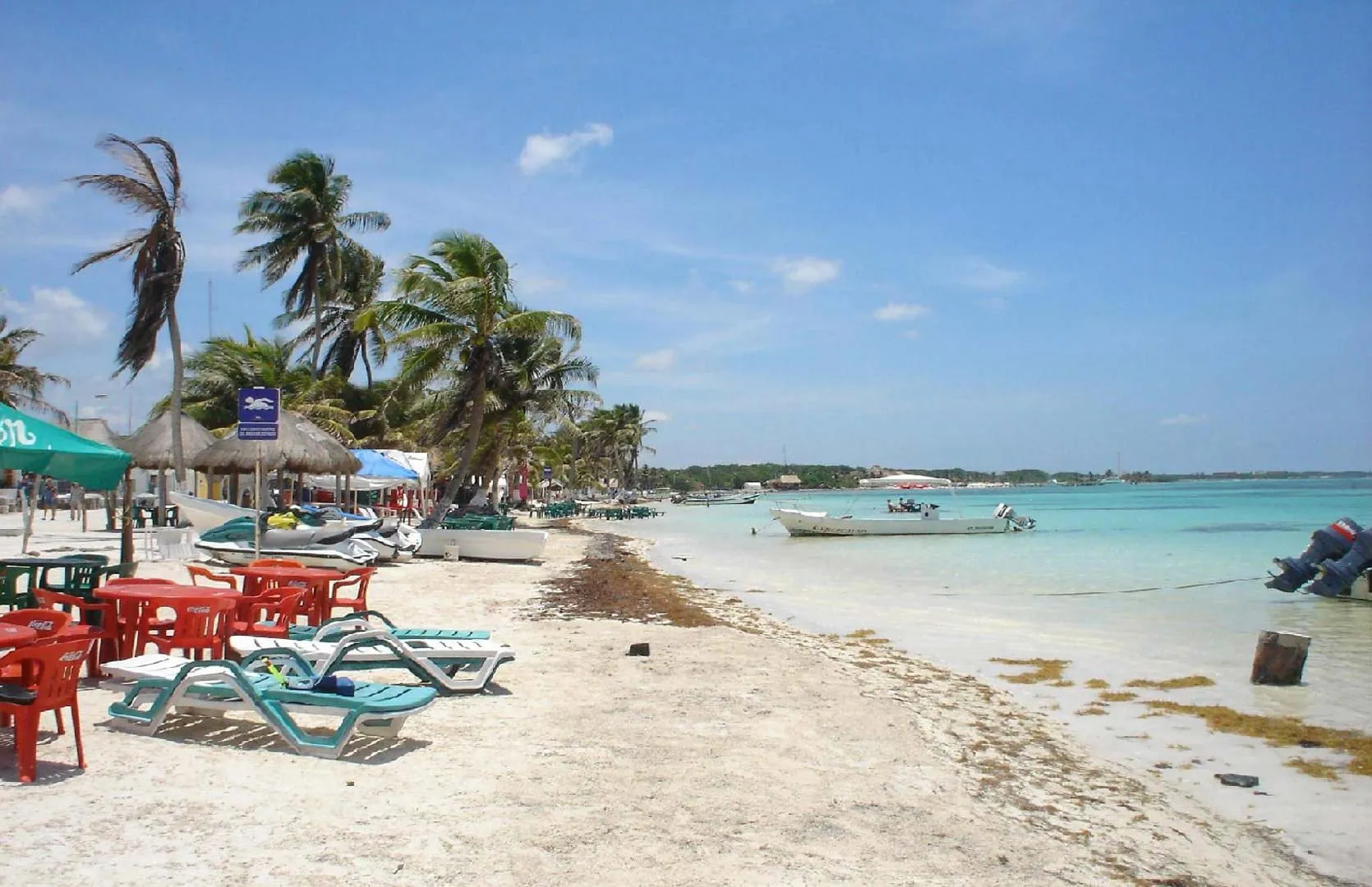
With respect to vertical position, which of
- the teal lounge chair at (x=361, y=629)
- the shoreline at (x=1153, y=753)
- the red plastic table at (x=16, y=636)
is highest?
the red plastic table at (x=16, y=636)

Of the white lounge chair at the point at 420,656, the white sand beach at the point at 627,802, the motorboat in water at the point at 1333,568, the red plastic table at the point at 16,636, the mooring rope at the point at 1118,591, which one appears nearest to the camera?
the white sand beach at the point at 627,802

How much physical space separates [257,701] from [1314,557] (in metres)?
21.7

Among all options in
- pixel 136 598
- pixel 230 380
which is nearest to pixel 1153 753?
pixel 136 598

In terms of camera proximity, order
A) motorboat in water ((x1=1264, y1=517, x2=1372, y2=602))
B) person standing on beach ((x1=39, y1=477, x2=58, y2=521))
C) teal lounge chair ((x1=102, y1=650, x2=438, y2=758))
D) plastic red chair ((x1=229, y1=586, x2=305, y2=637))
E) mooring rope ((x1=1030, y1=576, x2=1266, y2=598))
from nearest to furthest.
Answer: teal lounge chair ((x1=102, y1=650, x2=438, y2=758)) → plastic red chair ((x1=229, y1=586, x2=305, y2=637)) → mooring rope ((x1=1030, y1=576, x2=1266, y2=598)) → motorboat in water ((x1=1264, y1=517, x2=1372, y2=602)) → person standing on beach ((x1=39, y1=477, x2=58, y2=521))

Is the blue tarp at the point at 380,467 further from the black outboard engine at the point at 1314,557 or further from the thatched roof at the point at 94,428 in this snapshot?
the black outboard engine at the point at 1314,557

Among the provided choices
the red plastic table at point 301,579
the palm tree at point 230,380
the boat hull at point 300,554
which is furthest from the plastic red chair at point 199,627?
the palm tree at point 230,380

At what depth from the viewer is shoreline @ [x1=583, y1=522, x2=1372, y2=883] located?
5328mm

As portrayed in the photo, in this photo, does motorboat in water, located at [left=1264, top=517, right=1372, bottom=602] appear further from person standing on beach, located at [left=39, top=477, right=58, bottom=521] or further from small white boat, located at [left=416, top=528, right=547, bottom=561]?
person standing on beach, located at [left=39, top=477, right=58, bottom=521]

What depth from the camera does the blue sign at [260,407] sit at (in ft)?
31.2

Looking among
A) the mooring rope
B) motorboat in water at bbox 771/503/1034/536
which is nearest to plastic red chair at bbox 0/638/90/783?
the mooring rope

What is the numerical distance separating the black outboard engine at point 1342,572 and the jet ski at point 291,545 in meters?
18.4

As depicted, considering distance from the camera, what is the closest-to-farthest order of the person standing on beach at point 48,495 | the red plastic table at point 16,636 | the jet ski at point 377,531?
the red plastic table at point 16,636
the jet ski at point 377,531
the person standing on beach at point 48,495

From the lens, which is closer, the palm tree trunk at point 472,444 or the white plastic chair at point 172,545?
the white plastic chair at point 172,545

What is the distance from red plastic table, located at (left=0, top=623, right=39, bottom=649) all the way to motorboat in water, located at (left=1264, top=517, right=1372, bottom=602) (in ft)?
70.8
